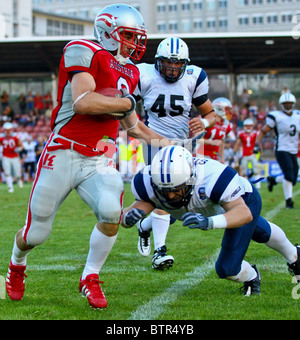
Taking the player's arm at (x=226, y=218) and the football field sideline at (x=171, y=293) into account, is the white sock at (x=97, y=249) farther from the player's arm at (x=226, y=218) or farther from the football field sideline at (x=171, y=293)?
the player's arm at (x=226, y=218)

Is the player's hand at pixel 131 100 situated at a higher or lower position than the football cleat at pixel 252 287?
higher

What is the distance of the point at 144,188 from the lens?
356cm

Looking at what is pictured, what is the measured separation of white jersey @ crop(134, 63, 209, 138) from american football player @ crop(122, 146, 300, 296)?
152 cm

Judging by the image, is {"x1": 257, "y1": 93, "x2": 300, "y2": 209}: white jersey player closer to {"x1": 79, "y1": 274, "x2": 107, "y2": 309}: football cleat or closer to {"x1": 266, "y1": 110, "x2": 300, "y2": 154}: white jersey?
{"x1": 266, "y1": 110, "x2": 300, "y2": 154}: white jersey

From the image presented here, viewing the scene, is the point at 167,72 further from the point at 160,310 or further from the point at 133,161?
the point at 133,161

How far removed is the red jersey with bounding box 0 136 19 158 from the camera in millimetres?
14833

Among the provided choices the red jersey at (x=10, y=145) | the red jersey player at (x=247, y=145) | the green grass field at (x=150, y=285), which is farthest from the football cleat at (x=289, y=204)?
the red jersey at (x=10, y=145)

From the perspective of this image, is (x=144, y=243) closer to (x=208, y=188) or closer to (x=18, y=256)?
(x=18, y=256)

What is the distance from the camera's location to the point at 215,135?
948cm

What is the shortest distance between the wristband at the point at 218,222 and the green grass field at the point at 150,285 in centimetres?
51

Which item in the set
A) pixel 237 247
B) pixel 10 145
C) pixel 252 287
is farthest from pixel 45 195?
pixel 10 145

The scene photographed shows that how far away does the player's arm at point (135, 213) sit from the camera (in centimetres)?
341

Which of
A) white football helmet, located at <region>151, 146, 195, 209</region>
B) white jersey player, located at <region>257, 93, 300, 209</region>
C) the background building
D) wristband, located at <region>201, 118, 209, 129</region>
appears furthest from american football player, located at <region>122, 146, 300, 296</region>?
the background building

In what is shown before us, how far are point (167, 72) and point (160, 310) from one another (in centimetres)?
218
